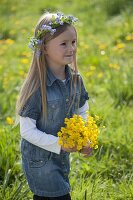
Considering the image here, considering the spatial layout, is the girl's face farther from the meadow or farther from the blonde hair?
the meadow

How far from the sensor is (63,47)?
8.53ft

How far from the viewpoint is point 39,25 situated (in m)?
2.64

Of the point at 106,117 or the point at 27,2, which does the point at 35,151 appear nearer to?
the point at 106,117

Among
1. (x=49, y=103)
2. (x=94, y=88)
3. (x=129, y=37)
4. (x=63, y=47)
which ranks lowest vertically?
(x=94, y=88)

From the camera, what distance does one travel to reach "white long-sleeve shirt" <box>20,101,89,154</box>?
2.55m

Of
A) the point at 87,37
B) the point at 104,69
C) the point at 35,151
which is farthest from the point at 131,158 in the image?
the point at 87,37

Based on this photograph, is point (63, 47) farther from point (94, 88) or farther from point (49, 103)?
point (94, 88)

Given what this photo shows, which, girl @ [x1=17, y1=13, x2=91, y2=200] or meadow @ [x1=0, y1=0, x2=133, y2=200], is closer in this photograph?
girl @ [x1=17, y1=13, x2=91, y2=200]

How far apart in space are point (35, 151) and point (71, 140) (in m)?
0.31

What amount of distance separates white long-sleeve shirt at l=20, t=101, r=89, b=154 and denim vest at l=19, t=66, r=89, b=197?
0.04 meters

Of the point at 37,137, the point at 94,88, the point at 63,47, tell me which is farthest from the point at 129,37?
the point at 37,137

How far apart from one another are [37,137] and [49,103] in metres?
0.20

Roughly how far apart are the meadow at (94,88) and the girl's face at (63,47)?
1.31 feet

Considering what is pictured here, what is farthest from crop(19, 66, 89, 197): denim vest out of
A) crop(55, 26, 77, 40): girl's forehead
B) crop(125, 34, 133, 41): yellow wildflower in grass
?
crop(125, 34, 133, 41): yellow wildflower in grass
